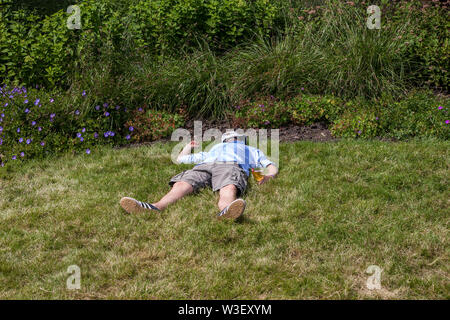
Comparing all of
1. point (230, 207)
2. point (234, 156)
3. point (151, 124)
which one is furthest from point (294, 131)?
point (230, 207)

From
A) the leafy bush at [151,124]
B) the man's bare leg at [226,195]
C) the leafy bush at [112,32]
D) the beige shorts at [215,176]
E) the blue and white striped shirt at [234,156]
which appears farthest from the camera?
the leafy bush at [112,32]

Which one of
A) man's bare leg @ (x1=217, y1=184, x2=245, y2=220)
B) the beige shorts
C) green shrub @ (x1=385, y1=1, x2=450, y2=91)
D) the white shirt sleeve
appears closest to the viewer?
man's bare leg @ (x1=217, y1=184, x2=245, y2=220)

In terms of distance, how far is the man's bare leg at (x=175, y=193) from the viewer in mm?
4273

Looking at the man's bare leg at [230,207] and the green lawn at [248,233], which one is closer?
the green lawn at [248,233]

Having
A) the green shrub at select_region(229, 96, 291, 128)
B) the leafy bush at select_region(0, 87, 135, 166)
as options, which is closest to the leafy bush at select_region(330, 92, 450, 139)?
the green shrub at select_region(229, 96, 291, 128)

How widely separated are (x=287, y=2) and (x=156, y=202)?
511cm

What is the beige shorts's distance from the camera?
4.54 meters

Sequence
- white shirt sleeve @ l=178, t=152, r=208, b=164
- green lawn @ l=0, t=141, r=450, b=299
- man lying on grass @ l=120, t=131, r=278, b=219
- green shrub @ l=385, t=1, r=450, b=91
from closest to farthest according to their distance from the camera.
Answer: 1. green lawn @ l=0, t=141, r=450, b=299
2. man lying on grass @ l=120, t=131, r=278, b=219
3. white shirt sleeve @ l=178, t=152, r=208, b=164
4. green shrub @ l=385, t=1, r=450, b=91

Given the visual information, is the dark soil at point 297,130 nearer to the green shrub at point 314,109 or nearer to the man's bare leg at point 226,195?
the green shrub at point 314,109

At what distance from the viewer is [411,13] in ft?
25.3

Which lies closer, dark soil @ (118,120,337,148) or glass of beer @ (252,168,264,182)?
glass of beer @ (252,168,264,182)

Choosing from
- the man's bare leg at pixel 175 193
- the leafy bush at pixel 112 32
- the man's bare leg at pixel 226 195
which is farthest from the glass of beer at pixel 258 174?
the leafy bush at pixel 112 32

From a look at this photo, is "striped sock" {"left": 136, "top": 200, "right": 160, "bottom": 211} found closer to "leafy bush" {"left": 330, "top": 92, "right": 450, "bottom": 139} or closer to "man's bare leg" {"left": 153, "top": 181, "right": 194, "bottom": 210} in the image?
"man's bare leg" {"left": 153, "top": 181, "right": 194, "bottom": 210}

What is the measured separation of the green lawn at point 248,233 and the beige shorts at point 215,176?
0.13 metres
